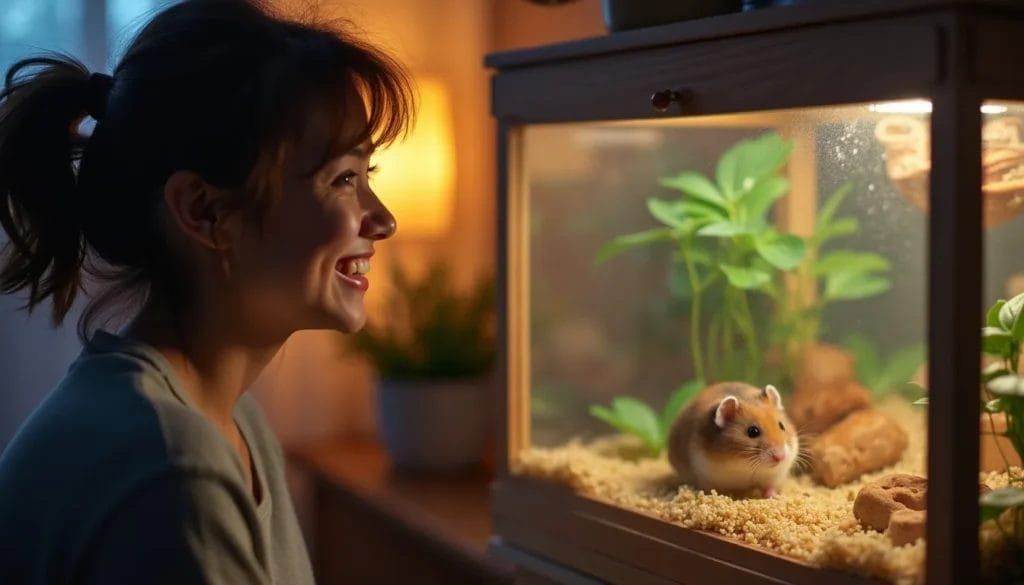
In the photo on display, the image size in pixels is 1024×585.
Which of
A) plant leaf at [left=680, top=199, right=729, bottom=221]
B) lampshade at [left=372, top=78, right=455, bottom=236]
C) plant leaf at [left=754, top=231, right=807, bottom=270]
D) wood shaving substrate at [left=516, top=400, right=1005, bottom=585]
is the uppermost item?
lampshade at [left=372, top=78, right=455, bottom=236]

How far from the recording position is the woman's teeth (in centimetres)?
105

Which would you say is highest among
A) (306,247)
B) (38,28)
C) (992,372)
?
(38,28)

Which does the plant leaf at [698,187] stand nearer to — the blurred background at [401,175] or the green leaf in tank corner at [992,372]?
the green leaf in tank corner at [992,372]

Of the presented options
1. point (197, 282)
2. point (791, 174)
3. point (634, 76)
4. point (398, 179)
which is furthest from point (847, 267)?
point (398, 179)

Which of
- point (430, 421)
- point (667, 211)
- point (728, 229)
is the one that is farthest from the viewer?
point (430, 421)

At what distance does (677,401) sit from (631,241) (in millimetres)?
193

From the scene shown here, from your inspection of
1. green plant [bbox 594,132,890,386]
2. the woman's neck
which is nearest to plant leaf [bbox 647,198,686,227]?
green plant [bbox 594,132,890,386]

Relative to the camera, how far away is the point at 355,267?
3.47 ft

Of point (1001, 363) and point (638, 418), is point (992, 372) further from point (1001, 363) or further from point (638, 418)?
point (638, 418)

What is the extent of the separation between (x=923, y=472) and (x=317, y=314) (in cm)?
52

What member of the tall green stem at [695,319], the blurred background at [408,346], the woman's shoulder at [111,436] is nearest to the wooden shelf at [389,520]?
the blurred background at [408,346]

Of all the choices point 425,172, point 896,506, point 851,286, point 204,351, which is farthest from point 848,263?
point 425,172

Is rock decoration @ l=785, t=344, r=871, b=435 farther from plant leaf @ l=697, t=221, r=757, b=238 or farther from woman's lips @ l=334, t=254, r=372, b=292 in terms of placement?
woman's lips @ l=334, t=254, r=372, b=292

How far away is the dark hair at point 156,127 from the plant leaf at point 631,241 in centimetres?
36
